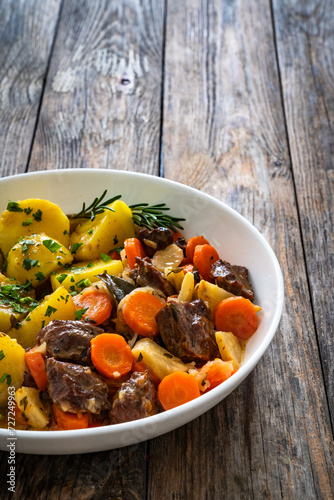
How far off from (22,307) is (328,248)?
5.11ft

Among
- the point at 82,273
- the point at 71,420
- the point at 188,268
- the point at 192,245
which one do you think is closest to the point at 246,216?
the point at 192,245

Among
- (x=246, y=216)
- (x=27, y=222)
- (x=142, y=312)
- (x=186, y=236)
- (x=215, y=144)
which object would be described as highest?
(x=27, y=222)

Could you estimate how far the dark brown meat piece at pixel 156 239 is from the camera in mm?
2172

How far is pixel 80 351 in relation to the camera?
173 cm

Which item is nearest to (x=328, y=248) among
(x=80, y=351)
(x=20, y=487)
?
(x=80, y=351)

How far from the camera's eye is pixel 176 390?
5.52 ft

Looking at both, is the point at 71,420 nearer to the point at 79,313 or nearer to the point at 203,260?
the point at 79,313

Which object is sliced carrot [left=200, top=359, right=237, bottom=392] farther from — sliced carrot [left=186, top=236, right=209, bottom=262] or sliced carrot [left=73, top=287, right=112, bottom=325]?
sliced carrot [left=186, top=236, right=209, bottom=262]

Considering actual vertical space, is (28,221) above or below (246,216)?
above

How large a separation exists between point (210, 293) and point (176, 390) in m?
0.42

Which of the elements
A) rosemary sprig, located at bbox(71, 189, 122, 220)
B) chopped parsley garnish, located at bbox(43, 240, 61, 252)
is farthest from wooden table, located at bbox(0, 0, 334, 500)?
rosemary sprig, located at bbox(71, 189, 122, 220)

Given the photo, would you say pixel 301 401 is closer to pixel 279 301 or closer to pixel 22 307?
pixel 279 301

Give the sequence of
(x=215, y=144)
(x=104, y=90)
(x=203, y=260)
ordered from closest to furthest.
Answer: (x=203, y=260) < (x=215, y=144) < (x=104, y=90)

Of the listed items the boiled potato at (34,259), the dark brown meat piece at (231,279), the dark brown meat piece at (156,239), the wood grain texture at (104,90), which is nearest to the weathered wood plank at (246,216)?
the wood grain texture at (104,90)
